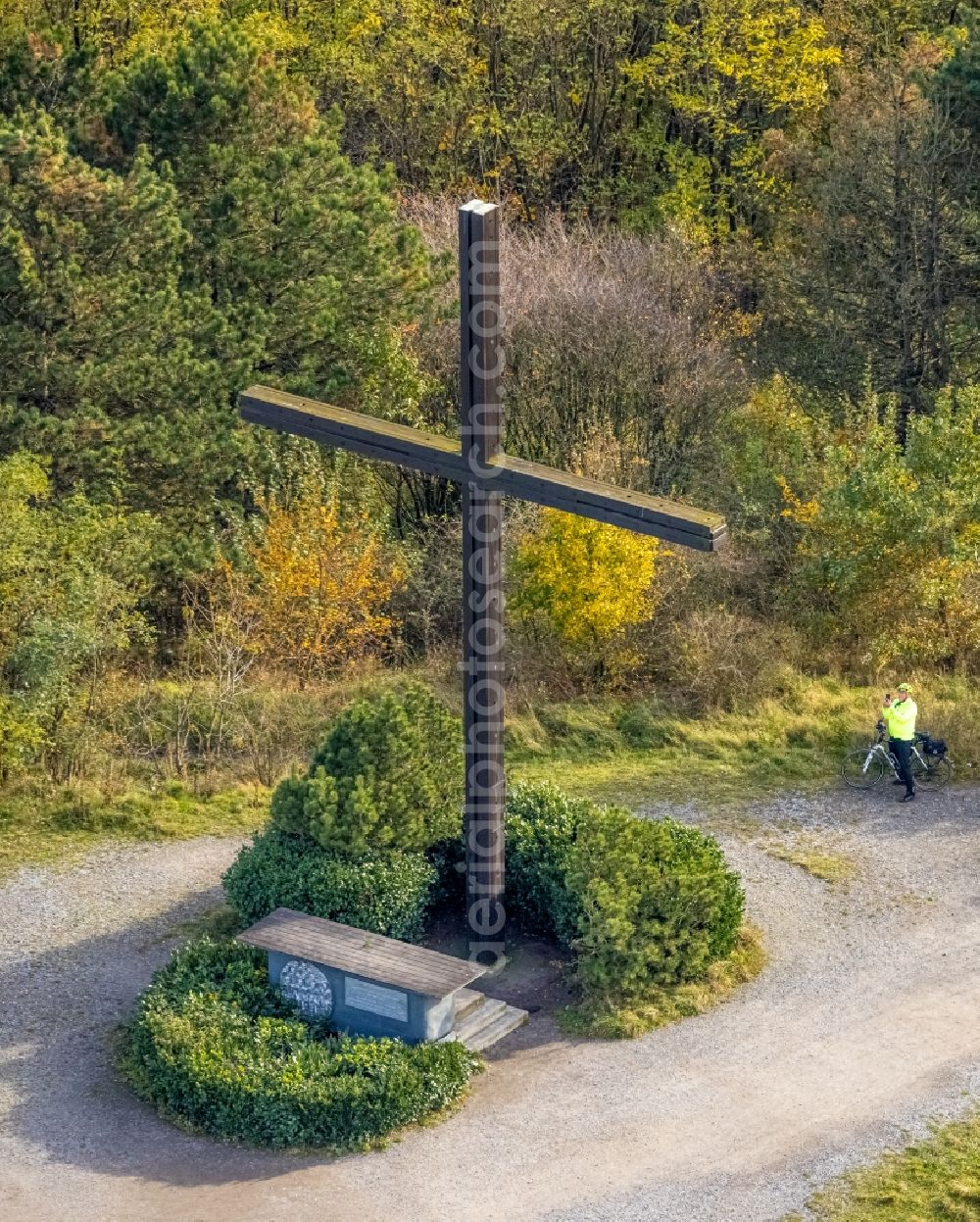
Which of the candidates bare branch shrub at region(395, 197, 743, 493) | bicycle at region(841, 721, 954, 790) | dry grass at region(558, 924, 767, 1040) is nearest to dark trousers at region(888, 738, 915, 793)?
bicycle at region(841, 721, 954, 790)

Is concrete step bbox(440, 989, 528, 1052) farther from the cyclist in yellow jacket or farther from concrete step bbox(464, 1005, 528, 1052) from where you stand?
the cyclist in yellow jacket

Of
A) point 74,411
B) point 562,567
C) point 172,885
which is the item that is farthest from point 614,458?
point 172,885

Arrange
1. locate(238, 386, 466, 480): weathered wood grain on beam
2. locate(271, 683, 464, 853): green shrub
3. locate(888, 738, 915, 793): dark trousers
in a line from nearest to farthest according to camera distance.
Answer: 1. locate(238, 386, 466, 480): weathered wood grain on beam
2. locate(271, 683, 464, 853): green shrub
3. locate(888, 738, 915, 793): dark trousers

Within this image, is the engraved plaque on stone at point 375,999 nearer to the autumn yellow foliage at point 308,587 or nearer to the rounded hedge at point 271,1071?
the rounded hedge at point 271,1071

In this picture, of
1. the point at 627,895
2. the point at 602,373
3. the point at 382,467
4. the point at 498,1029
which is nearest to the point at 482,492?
the point at 627,895

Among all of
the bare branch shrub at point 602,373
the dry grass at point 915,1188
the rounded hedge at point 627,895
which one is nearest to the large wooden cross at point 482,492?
the rounded hedge at point 627,895

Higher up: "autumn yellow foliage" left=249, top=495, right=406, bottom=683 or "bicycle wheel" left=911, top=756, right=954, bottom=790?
"autumn yellow foliage" left=249, top=495, right=406, bottom=683
